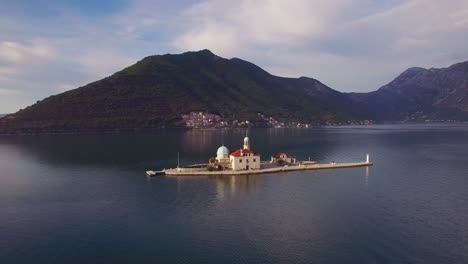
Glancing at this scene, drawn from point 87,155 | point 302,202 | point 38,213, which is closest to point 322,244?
point 302,202

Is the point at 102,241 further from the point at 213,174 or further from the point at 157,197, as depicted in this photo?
the point at 213,174

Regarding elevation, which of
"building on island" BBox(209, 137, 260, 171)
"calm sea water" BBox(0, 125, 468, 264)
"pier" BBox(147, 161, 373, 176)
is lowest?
"calm sea water" BBox(0, 125, 468, 264)

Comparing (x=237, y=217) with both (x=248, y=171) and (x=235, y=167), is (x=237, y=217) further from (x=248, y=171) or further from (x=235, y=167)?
(x=235, y=167)

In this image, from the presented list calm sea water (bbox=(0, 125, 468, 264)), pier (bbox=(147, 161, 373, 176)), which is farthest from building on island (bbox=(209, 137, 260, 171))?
calm sea water (bbox=(0, 125, 468, 264))

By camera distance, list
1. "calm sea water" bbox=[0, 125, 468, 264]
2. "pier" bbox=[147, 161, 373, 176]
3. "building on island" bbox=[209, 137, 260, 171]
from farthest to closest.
A: "building on island" bbox=[209, 137, 260, 171] → "pier" bbox=[147, 161, 373, 176] → "calm sea water" bbox=[0, 125, 468, 264]

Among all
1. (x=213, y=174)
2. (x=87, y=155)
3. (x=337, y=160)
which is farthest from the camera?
(x=87, y=155)

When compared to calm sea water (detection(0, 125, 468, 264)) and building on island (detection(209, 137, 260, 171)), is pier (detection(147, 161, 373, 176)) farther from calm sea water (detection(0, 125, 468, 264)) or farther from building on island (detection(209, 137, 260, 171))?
calm sea water (detection(0, 125, 468, 264))

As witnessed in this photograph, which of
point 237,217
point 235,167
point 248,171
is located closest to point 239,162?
point 235,167

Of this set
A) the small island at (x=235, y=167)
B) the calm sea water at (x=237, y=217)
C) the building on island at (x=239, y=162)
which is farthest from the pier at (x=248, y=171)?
the calm sea water at (x=237, y=217)
